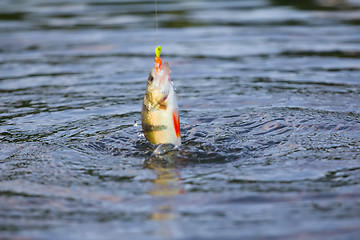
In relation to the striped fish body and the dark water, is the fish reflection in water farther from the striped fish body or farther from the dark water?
the striped fish body

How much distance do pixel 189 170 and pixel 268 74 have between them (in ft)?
14.4

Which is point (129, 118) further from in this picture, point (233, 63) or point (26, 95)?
point (233, 63)

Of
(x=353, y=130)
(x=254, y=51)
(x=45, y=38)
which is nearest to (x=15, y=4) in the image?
(x=45, y=38)

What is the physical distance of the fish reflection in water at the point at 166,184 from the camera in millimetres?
4098

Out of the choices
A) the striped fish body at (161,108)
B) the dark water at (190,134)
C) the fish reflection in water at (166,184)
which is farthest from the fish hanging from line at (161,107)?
the dark water at (190,134)

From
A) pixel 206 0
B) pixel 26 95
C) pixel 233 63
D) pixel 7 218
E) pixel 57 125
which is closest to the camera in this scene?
pixel 7 218

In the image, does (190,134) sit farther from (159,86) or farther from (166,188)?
(166,188)

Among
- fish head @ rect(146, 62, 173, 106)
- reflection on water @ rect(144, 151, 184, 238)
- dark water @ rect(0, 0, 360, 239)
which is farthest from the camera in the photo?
fish head @ rect(146, 62, 173, 106)

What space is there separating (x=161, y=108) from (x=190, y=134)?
3.97ft

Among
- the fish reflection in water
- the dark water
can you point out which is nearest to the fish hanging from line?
the fish reflection in water

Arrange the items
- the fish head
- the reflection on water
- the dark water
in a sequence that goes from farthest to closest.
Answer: the fish head
the dark water
the reflection on water

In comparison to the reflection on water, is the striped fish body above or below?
above

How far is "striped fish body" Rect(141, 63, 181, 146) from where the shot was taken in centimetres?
507

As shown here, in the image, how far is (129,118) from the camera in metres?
7.09
